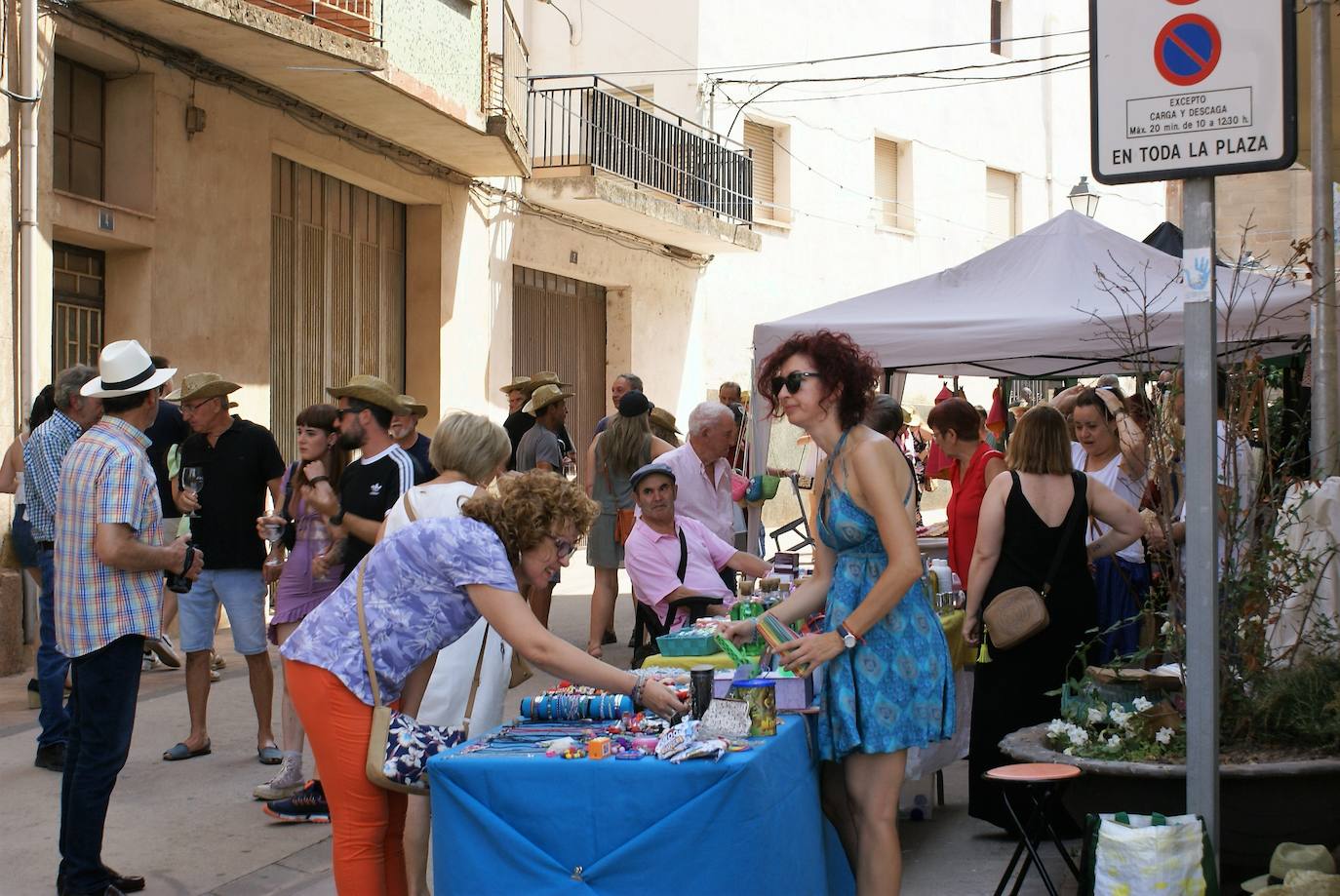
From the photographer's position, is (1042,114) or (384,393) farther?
(1042,114)

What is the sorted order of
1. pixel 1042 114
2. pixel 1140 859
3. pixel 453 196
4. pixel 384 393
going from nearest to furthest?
pixel 1140 859 < pixel 384 393 < pixel 453 196 < pixel 1042 114

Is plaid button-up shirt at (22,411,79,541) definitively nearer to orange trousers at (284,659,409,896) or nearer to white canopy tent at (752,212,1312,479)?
orange trousers at (284,659,409,896)

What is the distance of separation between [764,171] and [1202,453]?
1926 centimetres

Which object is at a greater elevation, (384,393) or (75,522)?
(384,393)

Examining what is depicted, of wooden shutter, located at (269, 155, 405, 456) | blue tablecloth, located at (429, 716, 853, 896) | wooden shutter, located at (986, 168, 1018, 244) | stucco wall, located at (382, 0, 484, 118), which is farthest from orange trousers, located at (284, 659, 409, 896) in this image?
wooden shutter, located at (986, 168, 1018, 244)

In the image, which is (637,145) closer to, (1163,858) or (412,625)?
(412,625)

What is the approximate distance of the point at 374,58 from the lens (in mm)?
11289

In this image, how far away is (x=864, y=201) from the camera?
2400 cm

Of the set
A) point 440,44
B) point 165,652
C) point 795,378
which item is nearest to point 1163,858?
point 795,378

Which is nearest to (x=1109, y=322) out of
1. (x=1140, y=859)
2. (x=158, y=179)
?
(x=1140, y=859)

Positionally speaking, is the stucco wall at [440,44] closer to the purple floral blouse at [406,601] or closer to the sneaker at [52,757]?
the sneaker at [52,757]

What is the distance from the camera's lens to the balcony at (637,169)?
55.8 ft

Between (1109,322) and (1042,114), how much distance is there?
21.3 m

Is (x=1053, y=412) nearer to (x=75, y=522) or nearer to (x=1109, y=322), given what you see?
(x=1109, y=322)
